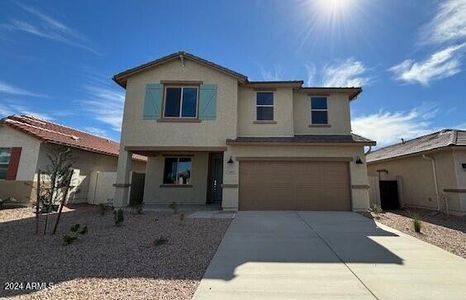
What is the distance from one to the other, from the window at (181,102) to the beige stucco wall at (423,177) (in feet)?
41.2

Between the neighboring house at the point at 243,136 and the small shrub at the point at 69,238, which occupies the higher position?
the neighboring house at the point at 243,136

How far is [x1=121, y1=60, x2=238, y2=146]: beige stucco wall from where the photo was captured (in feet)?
40.4

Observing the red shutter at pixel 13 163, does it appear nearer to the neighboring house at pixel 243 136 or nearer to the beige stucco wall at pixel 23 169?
the beige stucco wall at pixel 23 169

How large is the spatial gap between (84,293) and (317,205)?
32.7 ft

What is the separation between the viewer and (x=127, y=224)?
28.9 feet

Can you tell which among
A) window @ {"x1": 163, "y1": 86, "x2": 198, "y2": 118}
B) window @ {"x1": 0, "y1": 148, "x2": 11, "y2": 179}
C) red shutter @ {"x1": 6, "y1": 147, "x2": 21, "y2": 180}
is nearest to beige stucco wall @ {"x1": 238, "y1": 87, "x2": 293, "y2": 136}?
window @ {"x1": 163, "y1": 86, "x2": 198, "y2": 118}

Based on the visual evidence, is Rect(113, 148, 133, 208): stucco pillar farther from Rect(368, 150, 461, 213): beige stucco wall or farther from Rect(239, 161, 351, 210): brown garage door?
Rect(368, 150, 461, 213): beige stucco wall

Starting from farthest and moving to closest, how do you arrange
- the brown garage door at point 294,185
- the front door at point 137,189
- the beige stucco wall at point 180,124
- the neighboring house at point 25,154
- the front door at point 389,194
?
the front door at point 389,194
the front door at point 137,189
the neighboring house at point 25,154
the beige stucco wall at point 180,124
the brown garage door at point 294,185

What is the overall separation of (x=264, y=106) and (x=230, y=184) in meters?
4.58

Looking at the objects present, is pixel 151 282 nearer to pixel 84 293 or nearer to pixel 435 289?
pixel 84 293

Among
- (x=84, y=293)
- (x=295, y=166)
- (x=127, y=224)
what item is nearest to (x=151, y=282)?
(x=84, y=293)

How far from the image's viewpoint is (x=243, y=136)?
12875mm

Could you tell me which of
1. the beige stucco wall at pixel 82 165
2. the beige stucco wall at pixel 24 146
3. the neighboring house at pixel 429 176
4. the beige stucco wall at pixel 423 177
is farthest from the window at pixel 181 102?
the beige stucco wall at pixel 423 177

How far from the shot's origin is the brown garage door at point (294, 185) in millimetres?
11602
